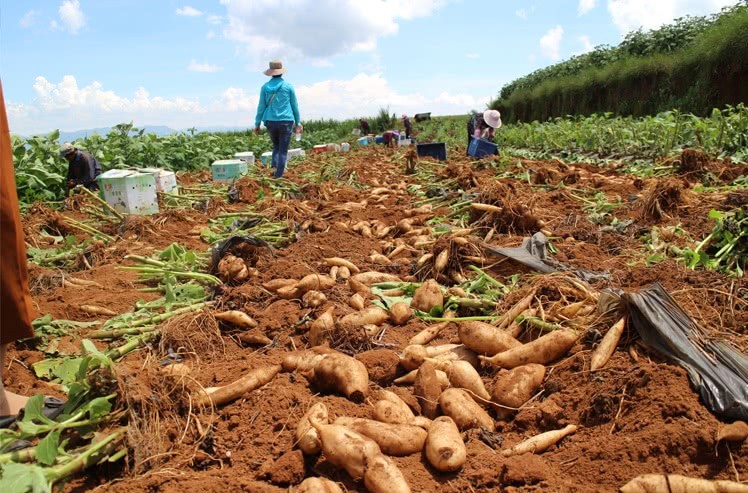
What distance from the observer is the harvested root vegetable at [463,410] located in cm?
220

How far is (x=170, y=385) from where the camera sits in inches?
86.8

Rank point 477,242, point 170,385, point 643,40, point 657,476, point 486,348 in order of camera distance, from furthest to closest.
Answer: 1. point 643,40
2. point 477,242
3. point 486,348
4. point 170,385
5. point 657,476

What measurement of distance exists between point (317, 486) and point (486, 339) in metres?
1.23

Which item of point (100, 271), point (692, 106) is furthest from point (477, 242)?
point (692, 106)

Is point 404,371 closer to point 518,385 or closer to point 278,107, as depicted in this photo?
point 518,385

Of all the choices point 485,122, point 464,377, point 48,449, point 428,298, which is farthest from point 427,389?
point 485,122

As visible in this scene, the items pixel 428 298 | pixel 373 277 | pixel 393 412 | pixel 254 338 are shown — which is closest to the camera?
pixel 393 412

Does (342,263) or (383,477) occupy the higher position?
(342,263)

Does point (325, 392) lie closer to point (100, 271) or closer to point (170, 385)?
point (170, 385)

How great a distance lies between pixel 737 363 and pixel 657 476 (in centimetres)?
69

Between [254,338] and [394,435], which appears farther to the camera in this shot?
[254,338]

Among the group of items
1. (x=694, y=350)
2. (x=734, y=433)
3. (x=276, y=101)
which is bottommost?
(x=734, y=433)

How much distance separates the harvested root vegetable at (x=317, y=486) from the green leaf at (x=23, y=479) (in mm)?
769

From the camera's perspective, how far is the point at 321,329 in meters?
3.00
